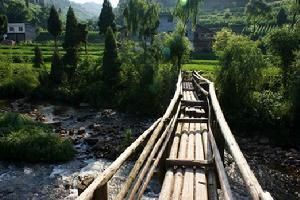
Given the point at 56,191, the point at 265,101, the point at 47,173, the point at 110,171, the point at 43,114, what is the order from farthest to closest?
1. the point at 43,114
2. the point at 265,101
3. the point at 47,173
4. the point at 56,191
5. the point at 110,171

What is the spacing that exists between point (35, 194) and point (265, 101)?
2252 centimetres

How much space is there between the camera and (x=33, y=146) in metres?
26.3

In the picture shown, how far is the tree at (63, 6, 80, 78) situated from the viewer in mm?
50281

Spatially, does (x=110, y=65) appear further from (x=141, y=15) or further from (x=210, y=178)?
(x=210, y=178)

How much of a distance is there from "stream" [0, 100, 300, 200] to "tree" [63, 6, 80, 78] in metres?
12.2

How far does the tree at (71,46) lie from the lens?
50.3 m

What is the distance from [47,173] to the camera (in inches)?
939

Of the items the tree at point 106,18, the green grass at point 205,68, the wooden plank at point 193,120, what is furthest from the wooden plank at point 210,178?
the tree at point 106,18

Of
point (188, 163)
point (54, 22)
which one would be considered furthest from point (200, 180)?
point (54, 22)

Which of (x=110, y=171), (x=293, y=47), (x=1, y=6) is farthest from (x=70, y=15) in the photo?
(x=1, y=6)

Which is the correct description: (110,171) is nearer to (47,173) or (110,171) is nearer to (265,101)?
(47,173)

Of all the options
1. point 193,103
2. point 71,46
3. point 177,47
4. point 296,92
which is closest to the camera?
point 193,103

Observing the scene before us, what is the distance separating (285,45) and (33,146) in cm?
2522

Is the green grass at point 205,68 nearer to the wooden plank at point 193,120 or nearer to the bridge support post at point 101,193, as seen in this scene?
the wooden plank at point 193,120
